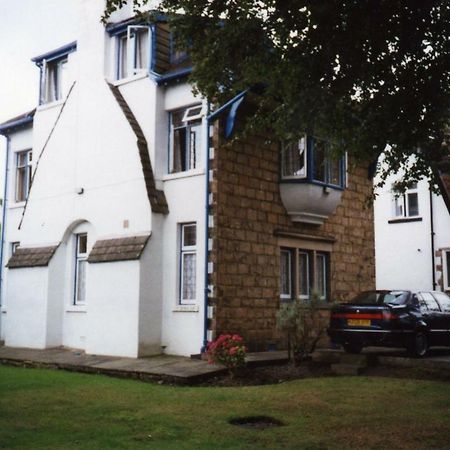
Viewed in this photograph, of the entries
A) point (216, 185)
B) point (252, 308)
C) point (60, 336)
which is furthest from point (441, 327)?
point (60, 336)

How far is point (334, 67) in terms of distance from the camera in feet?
39.1

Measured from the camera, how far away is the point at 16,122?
Result: 23.7 metres

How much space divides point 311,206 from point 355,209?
3340 mm

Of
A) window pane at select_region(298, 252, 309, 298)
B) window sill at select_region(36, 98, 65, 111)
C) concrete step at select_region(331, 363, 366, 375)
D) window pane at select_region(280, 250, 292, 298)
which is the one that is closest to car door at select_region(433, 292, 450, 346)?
concrete step at select_region(331, 363, 366, 375)

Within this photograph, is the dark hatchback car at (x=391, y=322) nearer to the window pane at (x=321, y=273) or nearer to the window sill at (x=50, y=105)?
Answer: the window pane at (x=321, y=273)

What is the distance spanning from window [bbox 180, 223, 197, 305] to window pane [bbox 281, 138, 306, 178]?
10.9ft

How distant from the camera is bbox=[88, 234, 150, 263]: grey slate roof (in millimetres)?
17188

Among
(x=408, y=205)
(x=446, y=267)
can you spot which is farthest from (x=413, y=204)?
(x=446, y=267)

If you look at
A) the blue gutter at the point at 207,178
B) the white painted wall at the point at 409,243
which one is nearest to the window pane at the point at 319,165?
the blue gutter at the point at 207,178

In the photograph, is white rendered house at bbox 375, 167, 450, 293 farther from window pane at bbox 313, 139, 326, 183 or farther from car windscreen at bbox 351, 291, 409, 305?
car windscreen at bbox 351, 291, 409, 305

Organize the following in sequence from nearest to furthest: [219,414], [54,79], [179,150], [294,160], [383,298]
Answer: [219,414], [383,298], [179,150], [294,160], [54,79]

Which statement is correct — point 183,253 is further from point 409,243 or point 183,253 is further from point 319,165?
point 409,243

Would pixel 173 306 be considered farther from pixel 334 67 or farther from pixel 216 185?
pixel 334 67

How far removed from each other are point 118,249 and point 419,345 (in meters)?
8.03
